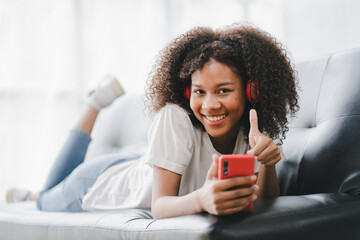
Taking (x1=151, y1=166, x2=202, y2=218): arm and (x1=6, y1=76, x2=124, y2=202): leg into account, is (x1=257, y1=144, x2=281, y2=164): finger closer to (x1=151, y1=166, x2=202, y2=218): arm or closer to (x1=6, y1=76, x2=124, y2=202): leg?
(x1=151, y1=166, x2=202, y2=218): arm

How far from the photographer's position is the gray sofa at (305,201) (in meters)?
0.77

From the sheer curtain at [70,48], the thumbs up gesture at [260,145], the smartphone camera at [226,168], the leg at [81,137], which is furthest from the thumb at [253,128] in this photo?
the sheer curtain at [70,48]

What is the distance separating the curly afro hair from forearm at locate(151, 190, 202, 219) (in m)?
0.26

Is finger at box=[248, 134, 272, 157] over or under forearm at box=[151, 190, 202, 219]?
over

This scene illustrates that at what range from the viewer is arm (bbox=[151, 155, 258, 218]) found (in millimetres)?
754

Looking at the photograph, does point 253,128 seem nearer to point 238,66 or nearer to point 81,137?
point 238,66

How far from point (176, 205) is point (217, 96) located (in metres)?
0.29

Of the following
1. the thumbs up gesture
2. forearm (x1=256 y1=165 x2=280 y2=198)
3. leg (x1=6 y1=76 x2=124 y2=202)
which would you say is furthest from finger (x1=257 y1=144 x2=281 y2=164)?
leg (x1=6 y1=76 x2=124 y2=202)

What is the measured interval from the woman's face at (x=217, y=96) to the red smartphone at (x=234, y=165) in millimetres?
258

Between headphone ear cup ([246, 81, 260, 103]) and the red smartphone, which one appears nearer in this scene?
the red smartphone

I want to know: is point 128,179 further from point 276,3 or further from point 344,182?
point 276,3

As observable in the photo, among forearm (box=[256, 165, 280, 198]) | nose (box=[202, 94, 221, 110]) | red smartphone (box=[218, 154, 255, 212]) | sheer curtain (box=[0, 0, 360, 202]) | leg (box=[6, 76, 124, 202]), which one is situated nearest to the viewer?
red smartphone (box=[218, 154, 255, 212])

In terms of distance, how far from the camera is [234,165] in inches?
28.9

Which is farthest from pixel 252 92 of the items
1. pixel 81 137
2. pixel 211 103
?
pixel 81 137
